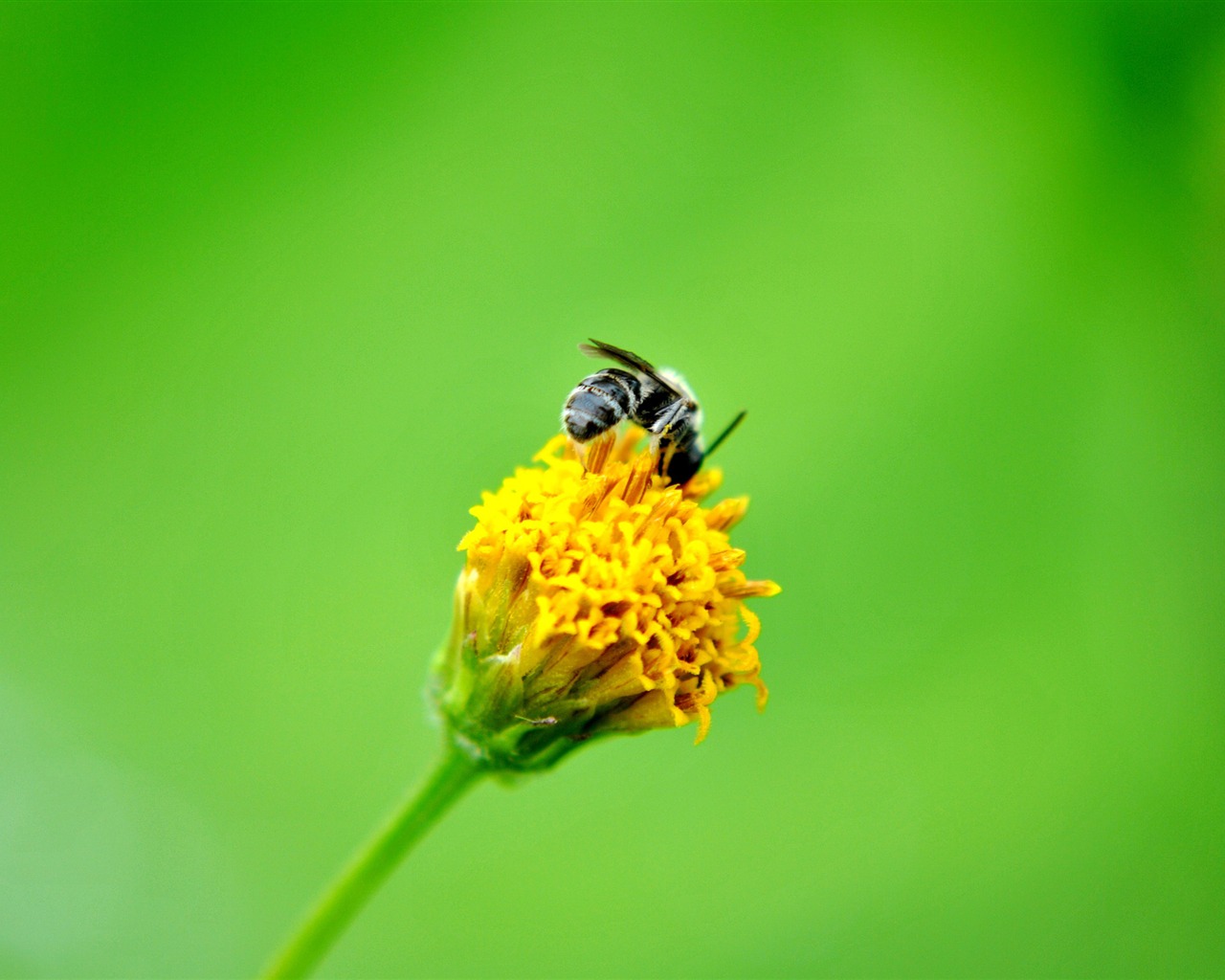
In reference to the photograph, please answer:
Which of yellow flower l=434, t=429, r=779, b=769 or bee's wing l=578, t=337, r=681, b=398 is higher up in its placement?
bee's wing l=578, t=337, r=681, b=398

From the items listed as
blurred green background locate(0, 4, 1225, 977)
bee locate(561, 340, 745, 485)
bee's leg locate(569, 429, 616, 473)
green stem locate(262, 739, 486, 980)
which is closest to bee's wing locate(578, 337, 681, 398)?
bee locate(561, 340, 745, 485)

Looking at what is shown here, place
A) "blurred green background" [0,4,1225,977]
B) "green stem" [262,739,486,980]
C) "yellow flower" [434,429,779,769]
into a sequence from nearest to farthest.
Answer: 1. "yellow flower" [434,429,779,769]
2. "green stem" [262,739,486,980]
3. "blurred green background" [0,4,1225,977]

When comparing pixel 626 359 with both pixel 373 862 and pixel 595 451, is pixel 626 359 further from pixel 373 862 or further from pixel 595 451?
pixel 373 862

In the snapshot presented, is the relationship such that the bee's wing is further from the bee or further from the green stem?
the green stem

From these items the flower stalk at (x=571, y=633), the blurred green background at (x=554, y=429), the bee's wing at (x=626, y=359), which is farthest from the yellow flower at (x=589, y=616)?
the blurred green background at (x=554, y=429)

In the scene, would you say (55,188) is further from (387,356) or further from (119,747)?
(119,747)

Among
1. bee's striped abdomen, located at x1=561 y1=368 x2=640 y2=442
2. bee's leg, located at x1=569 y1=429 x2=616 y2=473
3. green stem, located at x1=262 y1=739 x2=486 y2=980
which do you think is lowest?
green stem, located at x1=262 y1=739 x2=486 y2=980

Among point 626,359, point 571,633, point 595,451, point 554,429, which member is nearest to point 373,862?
point 571,633

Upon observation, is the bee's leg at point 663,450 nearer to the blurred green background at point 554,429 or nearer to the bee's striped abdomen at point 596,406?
the bee's striped abdomen at point 596,406
